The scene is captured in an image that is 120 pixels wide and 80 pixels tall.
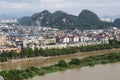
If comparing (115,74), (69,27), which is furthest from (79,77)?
(69,27)

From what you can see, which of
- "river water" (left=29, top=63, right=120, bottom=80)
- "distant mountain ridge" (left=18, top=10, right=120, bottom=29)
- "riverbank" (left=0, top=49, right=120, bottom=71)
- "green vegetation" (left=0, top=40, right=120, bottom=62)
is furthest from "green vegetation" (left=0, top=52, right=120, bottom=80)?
"distant mountain ridge" (left=18, top=10, right=120, bottom=29)

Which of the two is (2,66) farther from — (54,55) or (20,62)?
(54,55)

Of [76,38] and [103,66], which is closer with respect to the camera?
[103,66]

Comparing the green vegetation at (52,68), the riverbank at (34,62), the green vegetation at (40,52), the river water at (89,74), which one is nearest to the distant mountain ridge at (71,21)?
the green vegetation at (40,52)

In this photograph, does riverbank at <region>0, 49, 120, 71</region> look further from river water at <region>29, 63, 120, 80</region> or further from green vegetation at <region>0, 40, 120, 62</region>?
river water at <region>29, 63, 120, 80</region>

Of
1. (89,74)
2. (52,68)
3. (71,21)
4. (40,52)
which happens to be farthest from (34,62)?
(71,21)

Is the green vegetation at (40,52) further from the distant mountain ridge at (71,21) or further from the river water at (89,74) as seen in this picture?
the distant mountain ridge at (71,21)

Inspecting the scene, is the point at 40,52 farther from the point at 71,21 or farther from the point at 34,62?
the point at 71,21

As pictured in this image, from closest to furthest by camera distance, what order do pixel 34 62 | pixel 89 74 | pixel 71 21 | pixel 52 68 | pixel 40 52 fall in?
pixel 89 74 < pixel 52 68 < pixel 34 62 < pixel 40 52 < pixel 71 21
